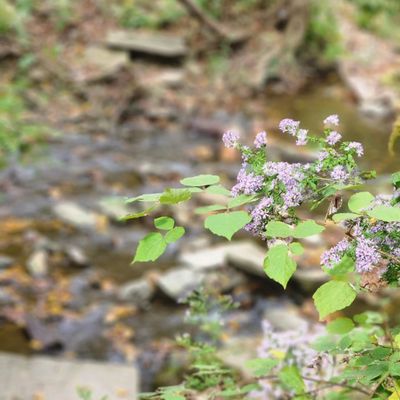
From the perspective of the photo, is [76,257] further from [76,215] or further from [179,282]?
[179,282]

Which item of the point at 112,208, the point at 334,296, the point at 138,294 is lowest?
the point at 112,208

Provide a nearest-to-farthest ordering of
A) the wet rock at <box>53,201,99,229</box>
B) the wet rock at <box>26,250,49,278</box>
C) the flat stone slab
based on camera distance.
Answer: the flat stone slab → the wet rock at <box>26,250,49,278</box> → the wet rock at <box>53,201,99,229</box>

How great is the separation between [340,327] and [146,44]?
37.7 feet

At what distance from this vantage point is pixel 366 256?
3.44 ft

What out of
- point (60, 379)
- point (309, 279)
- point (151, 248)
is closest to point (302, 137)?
point (151, 248)

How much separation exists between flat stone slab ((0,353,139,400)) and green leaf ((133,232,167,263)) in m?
2.72

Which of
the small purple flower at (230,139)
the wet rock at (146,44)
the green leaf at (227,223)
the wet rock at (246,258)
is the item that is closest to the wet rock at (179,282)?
the wet rock at (246,258)

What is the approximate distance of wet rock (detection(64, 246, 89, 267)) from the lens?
19.7ft

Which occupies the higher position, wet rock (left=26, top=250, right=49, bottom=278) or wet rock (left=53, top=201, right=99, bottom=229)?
wet rock (left=26, top=250, right=49, bottom=278)

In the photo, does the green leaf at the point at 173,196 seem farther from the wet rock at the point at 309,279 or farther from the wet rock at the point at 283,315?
the wet rock at the point at 309,279

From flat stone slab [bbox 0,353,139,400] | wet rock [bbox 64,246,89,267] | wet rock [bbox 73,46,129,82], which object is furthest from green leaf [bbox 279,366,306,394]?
wet rock [bbox 73,46,129,82]

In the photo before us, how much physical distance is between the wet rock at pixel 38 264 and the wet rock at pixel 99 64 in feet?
19.4

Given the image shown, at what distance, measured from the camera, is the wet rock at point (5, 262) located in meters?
5.88

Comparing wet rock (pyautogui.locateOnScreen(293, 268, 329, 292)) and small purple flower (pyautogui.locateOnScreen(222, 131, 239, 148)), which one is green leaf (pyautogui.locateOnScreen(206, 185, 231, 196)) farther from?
wet rock (pyautogui.locateOnScreen(293, 268, 329, 292))
